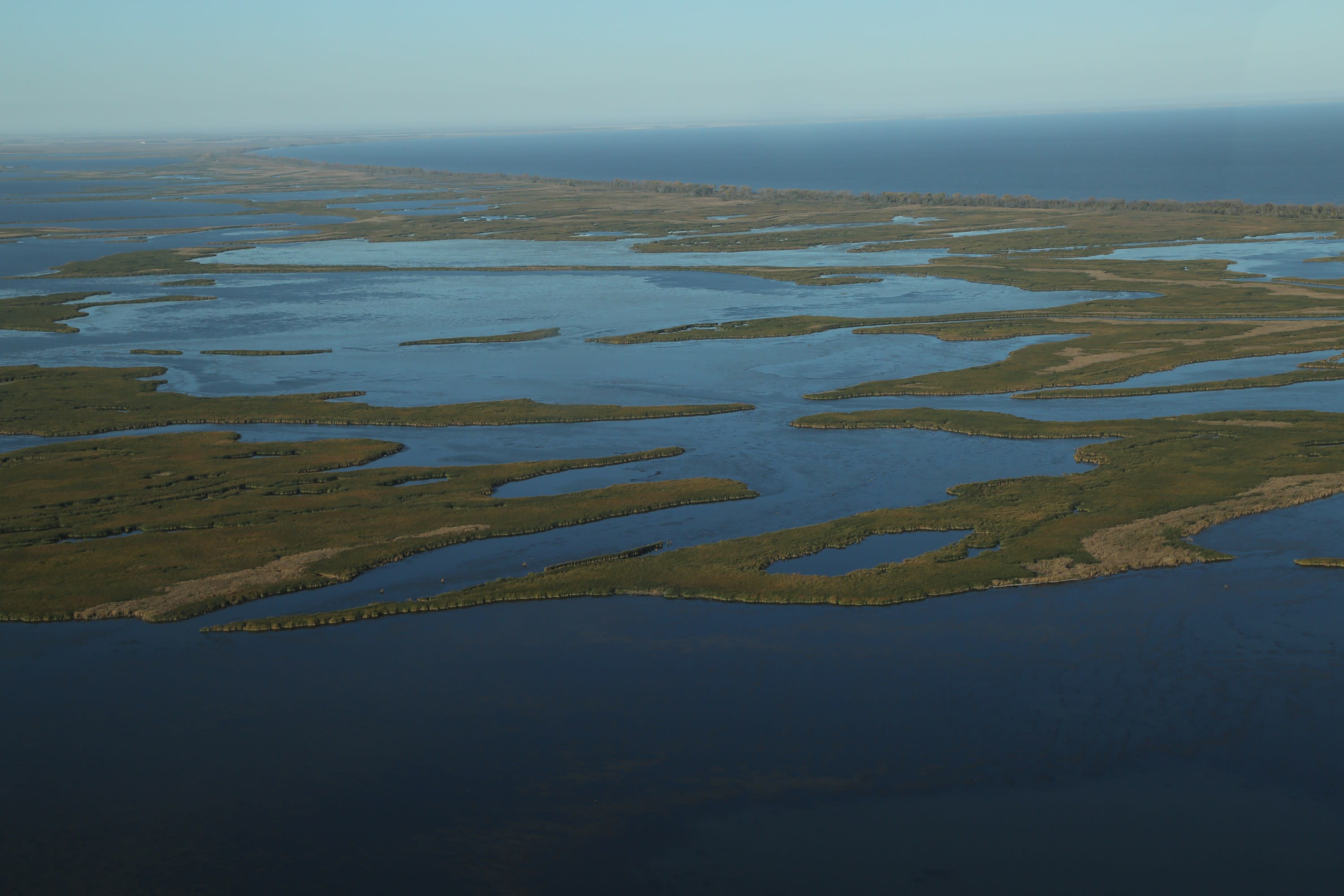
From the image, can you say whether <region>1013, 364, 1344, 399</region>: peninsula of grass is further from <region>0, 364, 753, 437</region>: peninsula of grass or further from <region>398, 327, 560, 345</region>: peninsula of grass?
<region>398, 327, 560, 345</region>: peninsula of grass

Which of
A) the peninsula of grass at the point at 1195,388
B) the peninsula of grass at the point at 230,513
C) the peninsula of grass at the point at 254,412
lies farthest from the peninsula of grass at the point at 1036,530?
the peninsula of grass at the point at 254,412

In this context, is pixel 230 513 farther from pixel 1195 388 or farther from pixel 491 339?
pixel 1195 388

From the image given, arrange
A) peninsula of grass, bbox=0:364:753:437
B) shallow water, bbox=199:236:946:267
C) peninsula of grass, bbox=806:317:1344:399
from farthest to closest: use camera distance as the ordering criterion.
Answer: shallow water, bbox=199:236:946:267
peninsula of grass, bbox=806:317:1344:399
peninsula of grass, bbox=0:364:753:437

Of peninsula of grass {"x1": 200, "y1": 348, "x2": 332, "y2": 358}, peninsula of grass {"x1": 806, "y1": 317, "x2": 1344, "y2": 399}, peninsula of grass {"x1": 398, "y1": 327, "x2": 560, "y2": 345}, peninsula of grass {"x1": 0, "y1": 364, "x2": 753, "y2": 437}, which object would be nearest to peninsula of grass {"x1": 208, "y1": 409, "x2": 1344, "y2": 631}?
peninsula of grass {"x1": 806, "y1": 317, "x2": 1344, "y2": 399}

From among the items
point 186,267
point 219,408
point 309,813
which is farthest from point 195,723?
point 186,267

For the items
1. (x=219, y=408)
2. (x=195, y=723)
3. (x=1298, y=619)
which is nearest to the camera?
(x=195, y=723)

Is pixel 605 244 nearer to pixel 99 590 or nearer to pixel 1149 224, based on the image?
pixel 1149 224

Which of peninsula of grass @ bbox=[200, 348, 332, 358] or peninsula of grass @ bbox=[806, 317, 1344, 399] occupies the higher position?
peninsula of grass @ bbox=[806, 317, 1344, 399]
